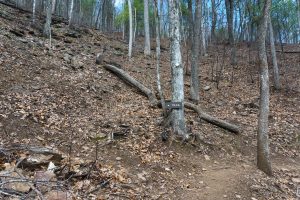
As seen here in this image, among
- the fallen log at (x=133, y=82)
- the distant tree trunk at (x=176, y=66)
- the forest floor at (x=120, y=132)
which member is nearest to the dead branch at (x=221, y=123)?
the forest floor at (x=120, y=132)

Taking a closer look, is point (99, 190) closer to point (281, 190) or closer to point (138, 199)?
point (138, 199)

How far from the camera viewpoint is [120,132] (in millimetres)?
7641

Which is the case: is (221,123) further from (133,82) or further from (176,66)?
(133,82)

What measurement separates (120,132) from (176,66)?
212 centimetres

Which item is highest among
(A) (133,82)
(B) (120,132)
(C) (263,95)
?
(A) (133,82)

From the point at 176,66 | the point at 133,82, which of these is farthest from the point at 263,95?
the point at 133,82

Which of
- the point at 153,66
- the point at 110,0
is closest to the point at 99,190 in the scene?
the point at 153,66

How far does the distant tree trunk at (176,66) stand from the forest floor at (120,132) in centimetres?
51

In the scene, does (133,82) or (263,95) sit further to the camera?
(133,82)

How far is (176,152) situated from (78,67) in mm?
6173

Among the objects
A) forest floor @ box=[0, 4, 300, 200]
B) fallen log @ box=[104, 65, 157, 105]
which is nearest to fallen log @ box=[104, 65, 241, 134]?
fallen log @ box=[104, 65, 157, 105]

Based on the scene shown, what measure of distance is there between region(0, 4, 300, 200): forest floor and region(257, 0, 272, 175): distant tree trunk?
340 mm

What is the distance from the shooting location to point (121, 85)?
38.2 ft

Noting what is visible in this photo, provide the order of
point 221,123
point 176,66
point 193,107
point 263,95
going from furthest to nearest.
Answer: point 193,107 < point 221,123 < point 176,66 < point 263,95
